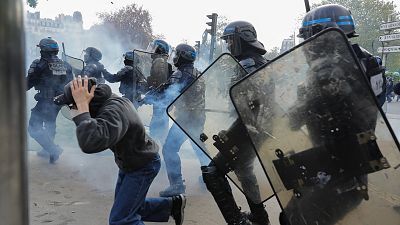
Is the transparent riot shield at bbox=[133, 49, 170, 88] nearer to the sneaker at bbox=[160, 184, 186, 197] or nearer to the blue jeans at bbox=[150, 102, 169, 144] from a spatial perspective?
the blue jeans at bbox=[150, 102, 169, 144]

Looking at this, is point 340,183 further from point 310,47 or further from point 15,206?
point 15,206

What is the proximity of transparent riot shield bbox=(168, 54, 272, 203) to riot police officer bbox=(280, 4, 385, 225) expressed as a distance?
91 centimetres

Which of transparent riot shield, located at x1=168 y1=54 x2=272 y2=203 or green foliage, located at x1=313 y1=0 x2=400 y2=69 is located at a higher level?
green foliage, located at x1=313 y1=0 x2=400 y2=69

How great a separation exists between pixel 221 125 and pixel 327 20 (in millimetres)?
1082

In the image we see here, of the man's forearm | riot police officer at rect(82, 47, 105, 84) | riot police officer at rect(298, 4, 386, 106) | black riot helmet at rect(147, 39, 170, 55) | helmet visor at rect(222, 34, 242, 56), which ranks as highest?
riot police officer at rect(298, 4, 386, 106)

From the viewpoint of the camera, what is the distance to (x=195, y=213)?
373 centimetres

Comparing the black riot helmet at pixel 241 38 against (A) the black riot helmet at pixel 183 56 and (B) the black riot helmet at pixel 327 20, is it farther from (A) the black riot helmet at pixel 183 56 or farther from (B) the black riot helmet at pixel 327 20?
(A) the black riot helmet at pixel 183 56

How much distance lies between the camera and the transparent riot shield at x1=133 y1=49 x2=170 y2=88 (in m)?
5.95

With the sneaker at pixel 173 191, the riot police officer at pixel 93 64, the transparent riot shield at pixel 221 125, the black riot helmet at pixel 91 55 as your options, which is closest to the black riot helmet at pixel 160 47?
the riot police officer at pixel 93 64

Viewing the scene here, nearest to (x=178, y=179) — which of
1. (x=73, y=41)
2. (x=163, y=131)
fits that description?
(x=163, y=131)

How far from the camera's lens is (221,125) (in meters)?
3.00

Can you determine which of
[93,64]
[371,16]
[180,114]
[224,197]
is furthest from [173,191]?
[371,16]

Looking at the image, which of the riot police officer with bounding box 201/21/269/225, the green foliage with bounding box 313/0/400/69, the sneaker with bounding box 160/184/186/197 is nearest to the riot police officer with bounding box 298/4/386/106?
the riot police officer with bounding box 201/21/269/225

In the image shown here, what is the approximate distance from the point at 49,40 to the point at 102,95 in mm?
3960
